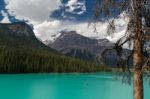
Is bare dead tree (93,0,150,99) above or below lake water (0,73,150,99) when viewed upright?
above

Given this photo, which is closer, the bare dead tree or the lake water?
the bare dead tree

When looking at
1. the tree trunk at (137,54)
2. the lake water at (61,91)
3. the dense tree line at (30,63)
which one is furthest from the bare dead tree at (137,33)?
the dense tree line at (30,63)

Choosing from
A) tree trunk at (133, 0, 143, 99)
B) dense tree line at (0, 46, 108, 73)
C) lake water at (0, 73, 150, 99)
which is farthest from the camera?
dense tree line at (0, 46, 108, 73)

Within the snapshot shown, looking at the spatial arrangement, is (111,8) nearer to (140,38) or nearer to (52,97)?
(140,38)

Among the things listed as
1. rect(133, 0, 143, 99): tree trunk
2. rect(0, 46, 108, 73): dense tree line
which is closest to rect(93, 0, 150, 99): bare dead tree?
rect(133, 0, 143, 99): tree trunk

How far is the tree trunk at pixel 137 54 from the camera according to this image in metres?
7.00

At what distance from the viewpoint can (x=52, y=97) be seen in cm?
5344

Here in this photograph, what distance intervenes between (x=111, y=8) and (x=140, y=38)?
3.54ft

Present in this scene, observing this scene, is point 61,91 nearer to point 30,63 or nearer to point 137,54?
point 137,54

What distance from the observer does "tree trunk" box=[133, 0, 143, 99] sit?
700cm

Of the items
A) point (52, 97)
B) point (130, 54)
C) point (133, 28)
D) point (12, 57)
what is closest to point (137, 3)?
point (133, 28)

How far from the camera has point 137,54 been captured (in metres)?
7.18

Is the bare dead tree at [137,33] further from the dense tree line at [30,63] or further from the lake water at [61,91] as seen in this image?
the dense tree line at [30,63]

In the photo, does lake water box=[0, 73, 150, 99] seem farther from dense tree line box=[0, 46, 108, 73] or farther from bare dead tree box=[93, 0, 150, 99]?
dense tree line box=[0, 46, 108, 73]
